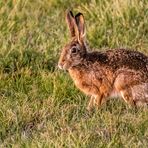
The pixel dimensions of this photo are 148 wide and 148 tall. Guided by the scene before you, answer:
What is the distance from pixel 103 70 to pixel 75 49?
328 mm

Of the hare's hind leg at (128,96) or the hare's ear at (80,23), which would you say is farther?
the hare's ear at (80,23)

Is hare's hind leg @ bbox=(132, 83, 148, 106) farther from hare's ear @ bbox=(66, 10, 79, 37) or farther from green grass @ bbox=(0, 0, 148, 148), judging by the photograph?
hare's ear @ bbox=(66, 10, 79, 37)

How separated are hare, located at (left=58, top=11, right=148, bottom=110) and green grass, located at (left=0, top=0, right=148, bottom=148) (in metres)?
0.11

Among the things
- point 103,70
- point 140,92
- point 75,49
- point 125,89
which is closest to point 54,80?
point 75,49

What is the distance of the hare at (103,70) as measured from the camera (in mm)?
6527

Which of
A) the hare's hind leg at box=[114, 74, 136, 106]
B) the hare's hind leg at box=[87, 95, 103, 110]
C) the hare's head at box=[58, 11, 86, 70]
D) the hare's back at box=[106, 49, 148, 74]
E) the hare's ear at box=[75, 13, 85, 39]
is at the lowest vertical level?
the hare's hind leg at box=[87, 95, 103, 110]

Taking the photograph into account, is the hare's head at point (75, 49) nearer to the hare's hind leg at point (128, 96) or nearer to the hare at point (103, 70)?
the hare at point (103, 70)

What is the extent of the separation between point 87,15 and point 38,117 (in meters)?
2.97

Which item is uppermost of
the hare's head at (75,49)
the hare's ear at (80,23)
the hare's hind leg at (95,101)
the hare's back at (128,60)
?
the hare's ear at (80,23)

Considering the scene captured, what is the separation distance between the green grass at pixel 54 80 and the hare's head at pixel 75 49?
0.20 metres

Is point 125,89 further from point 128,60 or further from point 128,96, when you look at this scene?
point 128,60

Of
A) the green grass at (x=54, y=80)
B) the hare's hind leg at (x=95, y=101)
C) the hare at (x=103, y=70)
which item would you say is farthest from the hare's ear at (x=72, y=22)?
the hare's hind leg at (x=95, y=101)

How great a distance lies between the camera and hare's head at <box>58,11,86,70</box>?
678cm

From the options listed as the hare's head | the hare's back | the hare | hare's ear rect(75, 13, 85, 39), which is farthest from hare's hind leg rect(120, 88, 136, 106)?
hare's ear rect(75, 13, 85, 39)
